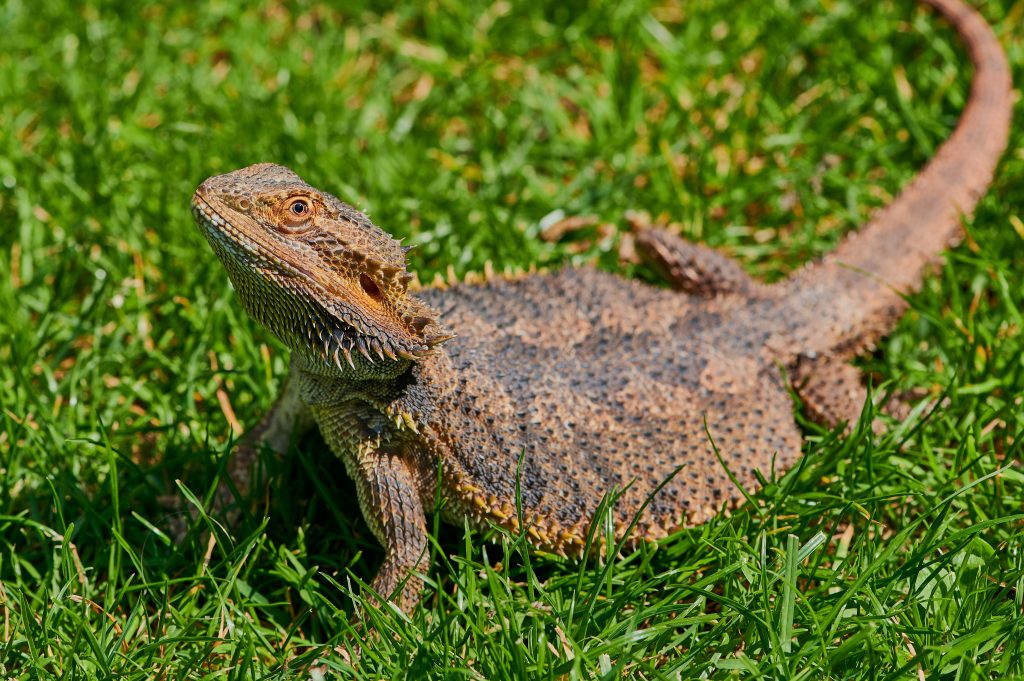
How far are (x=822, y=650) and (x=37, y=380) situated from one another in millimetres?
3135

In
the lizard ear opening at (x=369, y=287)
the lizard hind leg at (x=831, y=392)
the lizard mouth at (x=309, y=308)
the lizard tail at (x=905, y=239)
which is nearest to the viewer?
the lizard mouth at (x=309, y=308)

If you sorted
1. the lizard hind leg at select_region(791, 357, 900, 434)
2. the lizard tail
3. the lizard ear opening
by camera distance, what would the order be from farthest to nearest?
the lizard tail < the lizard hind leg at select_region(791, 357, 900, 434) < the lizard ear opening

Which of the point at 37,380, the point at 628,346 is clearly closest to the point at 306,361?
the point at 628,346

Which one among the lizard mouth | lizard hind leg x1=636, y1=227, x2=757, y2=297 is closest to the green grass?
lizard hind leg x1=636, y1=227, x2=757, y2=297

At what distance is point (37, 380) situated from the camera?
4223mm

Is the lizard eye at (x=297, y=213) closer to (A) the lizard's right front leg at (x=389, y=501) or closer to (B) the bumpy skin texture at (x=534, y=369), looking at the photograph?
(B) the bumpy skin texture at (x=534, y=369)

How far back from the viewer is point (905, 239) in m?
4.48

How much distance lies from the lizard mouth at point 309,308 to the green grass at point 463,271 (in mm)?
640

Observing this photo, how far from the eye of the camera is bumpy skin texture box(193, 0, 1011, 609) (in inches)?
124

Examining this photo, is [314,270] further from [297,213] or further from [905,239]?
[905,239]

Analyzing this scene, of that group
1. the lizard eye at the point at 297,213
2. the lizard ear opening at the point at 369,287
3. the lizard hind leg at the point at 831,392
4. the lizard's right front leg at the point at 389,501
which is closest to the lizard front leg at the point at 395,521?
the lizard's right front leg at the point at 389,501

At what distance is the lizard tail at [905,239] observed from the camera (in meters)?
4.23

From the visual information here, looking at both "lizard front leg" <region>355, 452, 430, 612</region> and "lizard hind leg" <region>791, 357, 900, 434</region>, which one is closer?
"lizard front leg" <region>355, 452, 430, 612</region>

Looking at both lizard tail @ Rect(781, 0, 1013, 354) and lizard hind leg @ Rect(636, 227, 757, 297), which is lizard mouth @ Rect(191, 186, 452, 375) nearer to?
lizard hind leg @ Rect(636, 227, 757, 297)
